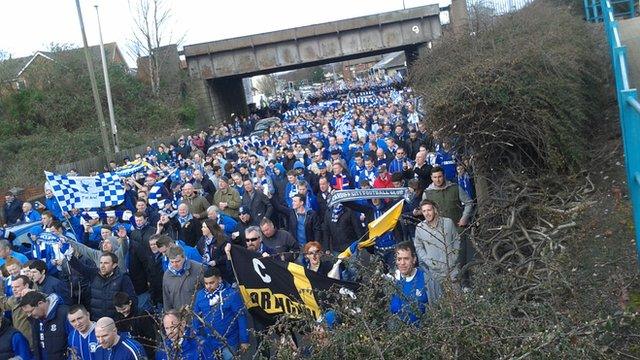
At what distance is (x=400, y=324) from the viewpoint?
144 inches

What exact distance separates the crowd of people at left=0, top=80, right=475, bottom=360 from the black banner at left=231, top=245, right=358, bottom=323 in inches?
7.5

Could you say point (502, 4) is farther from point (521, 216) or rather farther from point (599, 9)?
point (521, 216)

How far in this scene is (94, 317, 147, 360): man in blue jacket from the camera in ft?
17.7

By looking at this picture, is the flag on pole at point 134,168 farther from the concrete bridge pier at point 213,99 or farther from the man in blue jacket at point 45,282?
the concrete bridge pier at point 213,99

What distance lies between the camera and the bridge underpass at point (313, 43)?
124 ft

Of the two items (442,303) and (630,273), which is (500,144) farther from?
(442,303)

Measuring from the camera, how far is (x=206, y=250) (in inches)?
338

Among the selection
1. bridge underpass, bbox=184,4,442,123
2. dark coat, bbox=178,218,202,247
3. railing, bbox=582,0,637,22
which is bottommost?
dark coat, bbox=178,218,202,247

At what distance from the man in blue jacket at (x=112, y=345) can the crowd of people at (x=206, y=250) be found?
0.03 ft

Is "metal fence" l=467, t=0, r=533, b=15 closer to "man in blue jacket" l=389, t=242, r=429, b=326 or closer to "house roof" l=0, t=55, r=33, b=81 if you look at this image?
"man in blue jacket" l=389, t=242, r=429, b=326

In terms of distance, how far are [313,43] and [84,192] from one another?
28.0 m

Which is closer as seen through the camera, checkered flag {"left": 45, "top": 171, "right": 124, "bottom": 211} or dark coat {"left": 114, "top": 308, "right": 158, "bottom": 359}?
dark coat {"left": 114, "top": 308, "right": 158, "bottom": 359}

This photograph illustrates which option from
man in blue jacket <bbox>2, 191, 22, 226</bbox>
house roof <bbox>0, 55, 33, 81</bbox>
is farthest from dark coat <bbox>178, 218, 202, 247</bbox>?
house roof <bbox>0, 55, 33, 81</bbox>

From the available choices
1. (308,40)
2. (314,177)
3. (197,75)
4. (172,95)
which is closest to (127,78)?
(172,95)
